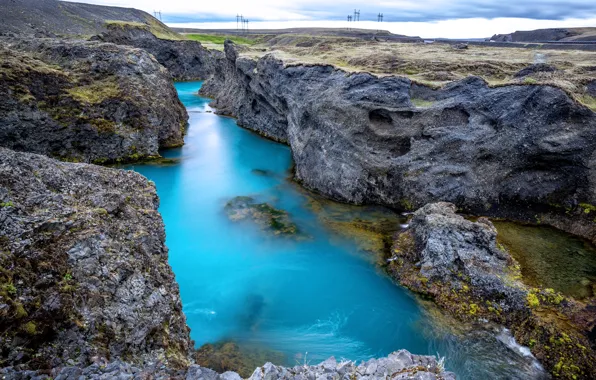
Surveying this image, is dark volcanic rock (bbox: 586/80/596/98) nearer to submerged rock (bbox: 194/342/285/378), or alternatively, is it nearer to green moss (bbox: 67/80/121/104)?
submerged rock (bbox: 194/342/285/378)

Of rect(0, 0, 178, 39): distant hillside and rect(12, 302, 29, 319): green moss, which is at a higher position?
rect(0, 0, 178, 39): distant hillside

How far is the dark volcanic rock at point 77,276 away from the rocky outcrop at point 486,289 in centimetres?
1176

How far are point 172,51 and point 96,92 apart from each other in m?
52.9

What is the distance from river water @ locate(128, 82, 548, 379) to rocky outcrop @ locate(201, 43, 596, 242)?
10.6 feet

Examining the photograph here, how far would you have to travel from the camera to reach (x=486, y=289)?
52.5 feet

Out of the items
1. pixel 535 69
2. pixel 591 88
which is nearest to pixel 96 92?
pixel 535 69

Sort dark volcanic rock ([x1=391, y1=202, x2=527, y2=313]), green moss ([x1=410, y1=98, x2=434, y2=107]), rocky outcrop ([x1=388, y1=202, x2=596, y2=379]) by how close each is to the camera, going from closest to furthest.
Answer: rocky outcrop ([x1=388, y1=202, x2=596, y2=379]) < dark volcanic rock ([x1=391, y1=202, x2=527, y2=313]) < green moss ([x1=410, y1=98, x2=434, y2=107])

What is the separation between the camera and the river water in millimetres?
14352

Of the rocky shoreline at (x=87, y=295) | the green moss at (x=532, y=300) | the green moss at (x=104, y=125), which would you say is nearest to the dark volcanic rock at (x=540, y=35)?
the green moss at (x=532, y=300)

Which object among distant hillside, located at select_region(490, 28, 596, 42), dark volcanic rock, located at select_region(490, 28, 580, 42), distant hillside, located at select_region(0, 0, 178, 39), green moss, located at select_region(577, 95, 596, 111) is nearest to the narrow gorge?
green moss, located at select_region(577, 95, 596, 111)

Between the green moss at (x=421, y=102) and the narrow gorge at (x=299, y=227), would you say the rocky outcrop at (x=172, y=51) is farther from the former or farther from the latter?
the green moss at (x=421, y=102)

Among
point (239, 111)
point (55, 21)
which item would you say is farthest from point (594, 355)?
point (55, 21)

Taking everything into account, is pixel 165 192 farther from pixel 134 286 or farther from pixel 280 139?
pixel 134 286

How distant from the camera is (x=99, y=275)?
862cm
